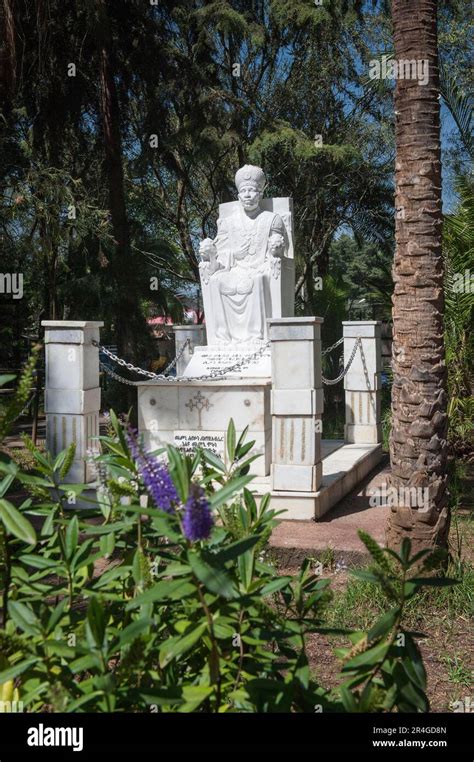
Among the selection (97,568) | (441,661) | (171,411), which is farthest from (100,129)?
(441,661)

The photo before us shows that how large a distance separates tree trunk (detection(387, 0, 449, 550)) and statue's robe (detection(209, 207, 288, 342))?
4.17 metres

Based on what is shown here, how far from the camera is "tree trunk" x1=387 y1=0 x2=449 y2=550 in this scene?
4238mm

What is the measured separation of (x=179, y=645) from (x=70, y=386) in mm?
5236

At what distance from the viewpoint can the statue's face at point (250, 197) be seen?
8930 millimetres

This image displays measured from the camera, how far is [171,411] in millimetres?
7152

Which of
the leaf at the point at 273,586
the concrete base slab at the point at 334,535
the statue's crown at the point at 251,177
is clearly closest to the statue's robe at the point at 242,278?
the statue's crown at the point at 251,177

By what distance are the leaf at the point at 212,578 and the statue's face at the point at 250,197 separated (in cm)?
799

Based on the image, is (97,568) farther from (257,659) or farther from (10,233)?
(10,233)

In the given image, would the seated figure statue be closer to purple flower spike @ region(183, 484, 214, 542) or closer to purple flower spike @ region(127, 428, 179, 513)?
purple flower spike @ region(127, 428, 179, 513)

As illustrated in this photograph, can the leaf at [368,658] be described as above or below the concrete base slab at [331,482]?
above

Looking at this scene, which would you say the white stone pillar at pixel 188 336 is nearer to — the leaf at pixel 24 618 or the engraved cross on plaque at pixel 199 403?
the engraved cross on plaque at pixel 199 403

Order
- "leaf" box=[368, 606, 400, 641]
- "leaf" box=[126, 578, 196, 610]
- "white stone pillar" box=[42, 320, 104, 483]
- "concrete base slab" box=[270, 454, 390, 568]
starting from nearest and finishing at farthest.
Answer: "leaf" box=[126, 578, 196, 610]
"leaf" box=[368, 606, 400, 641]
"concrete base slab" box=[270, 454, 390, 568]
"white stone pillar" box=[42, 320, 104, 483]

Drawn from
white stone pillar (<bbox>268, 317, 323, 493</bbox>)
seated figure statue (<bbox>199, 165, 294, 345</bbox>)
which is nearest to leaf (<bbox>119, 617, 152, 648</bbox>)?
white stone pillar (<bbox>268, 317, 323, 493</bbox>)
